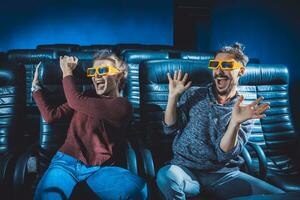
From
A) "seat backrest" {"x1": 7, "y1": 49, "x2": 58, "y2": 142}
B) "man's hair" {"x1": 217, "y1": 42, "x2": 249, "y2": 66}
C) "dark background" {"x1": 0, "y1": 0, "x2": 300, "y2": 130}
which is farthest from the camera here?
"dark background" {"x1": 0, "y1": 0, "x2": 300, "y2": 130}

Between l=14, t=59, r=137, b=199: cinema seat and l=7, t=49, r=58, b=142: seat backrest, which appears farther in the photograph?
l=7, t=49, r=58, b=142: seat backrest

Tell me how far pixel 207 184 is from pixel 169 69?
79 centimetres

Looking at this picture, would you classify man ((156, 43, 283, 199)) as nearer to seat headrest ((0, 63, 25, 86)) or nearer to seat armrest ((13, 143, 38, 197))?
seat armrest ((13, 143, 38, 197))

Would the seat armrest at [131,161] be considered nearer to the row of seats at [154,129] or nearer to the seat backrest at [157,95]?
the row of seats at [154,129]

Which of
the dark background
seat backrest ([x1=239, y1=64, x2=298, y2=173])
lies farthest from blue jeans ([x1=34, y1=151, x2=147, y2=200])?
the dark background

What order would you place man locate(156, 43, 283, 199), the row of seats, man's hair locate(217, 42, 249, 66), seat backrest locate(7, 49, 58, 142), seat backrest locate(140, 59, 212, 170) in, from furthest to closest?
1. seat backrest locate(7, 49, 58, 142)
2. seat backrest locate(140, 59, 212, 170)
3. man's hair locate(217, 42, 249, 66)
4. the row of seats
5. man locate(156, 43, 283, 199)

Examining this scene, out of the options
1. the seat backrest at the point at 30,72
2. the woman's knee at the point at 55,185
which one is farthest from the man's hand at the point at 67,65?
the seat backrest at the point at 30,72

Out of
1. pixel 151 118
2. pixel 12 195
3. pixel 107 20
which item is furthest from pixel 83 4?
pixel 12 195

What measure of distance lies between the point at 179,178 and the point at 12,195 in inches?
33.0

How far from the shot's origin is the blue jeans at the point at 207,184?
1.50 metres

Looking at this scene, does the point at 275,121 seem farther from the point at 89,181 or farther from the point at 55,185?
the point at 55,185

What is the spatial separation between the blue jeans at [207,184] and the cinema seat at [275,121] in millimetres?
667

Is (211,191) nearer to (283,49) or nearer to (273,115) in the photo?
(273,115)

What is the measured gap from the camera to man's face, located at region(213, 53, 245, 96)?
5.54 feet
